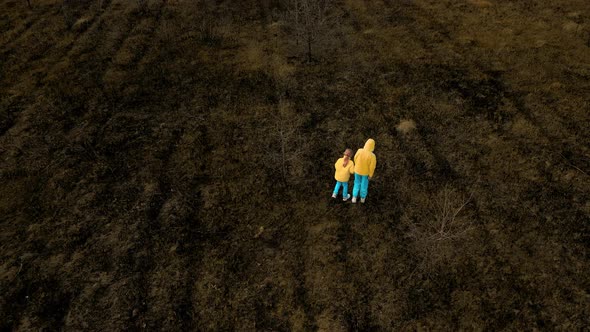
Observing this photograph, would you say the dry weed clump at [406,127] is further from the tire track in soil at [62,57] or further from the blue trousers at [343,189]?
the tire track in soil at [62,57]

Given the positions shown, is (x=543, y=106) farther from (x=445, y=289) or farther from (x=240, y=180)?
(x=240, y=180)

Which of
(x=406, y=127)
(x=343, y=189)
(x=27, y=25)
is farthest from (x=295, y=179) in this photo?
(x=27, y=25)

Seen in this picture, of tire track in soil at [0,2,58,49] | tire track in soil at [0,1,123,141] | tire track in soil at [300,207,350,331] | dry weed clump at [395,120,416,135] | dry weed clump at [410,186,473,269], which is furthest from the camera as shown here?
tire track in soil at [0,2,58,49]

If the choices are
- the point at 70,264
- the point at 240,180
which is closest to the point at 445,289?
the point at 240,180

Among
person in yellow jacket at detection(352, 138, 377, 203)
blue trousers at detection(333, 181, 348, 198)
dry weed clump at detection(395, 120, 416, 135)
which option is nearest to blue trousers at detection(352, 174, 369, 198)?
person in yellow jacket at detection(352, 138, 377, 203)

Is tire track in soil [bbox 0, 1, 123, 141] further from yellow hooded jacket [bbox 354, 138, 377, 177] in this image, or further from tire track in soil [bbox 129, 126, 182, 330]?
yellow hooded jacket [bbox 354, 138, 377, 177]

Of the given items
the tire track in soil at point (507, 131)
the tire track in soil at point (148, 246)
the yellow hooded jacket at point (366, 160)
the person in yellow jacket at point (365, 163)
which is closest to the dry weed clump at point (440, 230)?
the tire track in soil at point (507, 131)

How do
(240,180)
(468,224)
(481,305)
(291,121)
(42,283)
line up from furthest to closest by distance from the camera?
1. (291,121)
2. (240,180)
3. (468,224)
4. (42,283)
5. (481,305)
